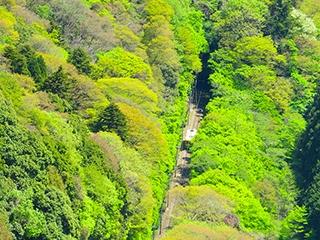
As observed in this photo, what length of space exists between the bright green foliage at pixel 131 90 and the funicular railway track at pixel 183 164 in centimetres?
1347

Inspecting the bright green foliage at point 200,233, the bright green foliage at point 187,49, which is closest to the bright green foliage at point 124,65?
the bright green foliage at point 187,49

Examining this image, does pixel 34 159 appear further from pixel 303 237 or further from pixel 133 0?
pixel 133 0

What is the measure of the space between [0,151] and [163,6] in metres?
70.8

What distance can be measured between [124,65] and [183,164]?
20.8 meters

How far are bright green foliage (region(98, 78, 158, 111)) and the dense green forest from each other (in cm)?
15

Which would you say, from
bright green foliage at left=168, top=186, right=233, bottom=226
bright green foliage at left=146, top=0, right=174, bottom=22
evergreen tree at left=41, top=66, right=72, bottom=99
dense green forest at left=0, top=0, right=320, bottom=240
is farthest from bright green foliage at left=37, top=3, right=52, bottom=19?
bright green foliage at left=168, top=186, right=233, bottom=226

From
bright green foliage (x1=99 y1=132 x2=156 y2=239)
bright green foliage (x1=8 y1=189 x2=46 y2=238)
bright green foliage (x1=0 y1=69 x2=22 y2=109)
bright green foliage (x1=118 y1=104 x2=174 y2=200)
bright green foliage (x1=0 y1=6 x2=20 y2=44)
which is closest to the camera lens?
bright green foliage (x1=8 y1=189 x2=46 y2=238)

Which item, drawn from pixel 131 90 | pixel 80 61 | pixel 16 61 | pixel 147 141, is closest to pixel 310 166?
pixel 147 141

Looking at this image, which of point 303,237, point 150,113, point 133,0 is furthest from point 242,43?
point 303,237

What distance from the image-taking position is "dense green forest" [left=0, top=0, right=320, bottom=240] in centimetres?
4234

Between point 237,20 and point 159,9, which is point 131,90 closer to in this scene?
point 159,9

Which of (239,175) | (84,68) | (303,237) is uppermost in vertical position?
(84,68)

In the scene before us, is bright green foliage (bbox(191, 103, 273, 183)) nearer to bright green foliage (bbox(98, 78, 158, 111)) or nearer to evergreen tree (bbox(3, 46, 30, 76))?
bright green foliage (bbox(98, 78, 158, 111))

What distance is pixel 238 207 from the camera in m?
58.8
